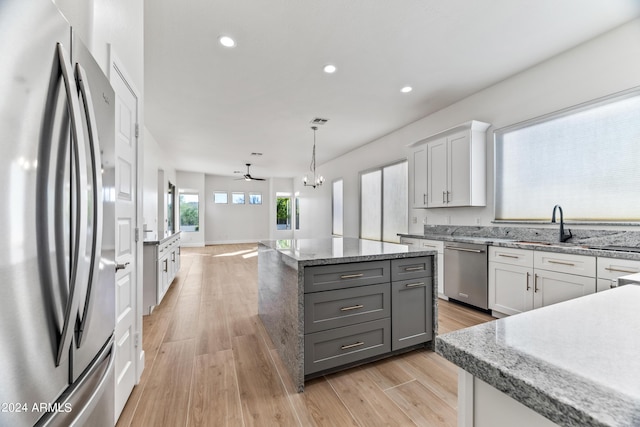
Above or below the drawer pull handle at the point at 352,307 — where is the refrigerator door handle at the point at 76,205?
above

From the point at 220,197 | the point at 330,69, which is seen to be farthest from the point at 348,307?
the point at 220,197

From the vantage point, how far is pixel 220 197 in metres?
11.0

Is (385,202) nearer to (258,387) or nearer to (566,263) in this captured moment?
(566,263)

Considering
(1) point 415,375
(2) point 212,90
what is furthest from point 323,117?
(1) point 415,375

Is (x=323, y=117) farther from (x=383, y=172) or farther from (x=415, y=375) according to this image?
(x=415, y=375)

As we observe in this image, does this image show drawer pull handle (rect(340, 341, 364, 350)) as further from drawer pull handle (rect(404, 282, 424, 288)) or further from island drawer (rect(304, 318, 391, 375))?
drawer pull handle (rect(404, 282, 424, 288))

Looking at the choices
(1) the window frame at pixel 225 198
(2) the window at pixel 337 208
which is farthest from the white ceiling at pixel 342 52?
(1) the window frame at pixel 225 198

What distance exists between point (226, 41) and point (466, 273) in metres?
3.82

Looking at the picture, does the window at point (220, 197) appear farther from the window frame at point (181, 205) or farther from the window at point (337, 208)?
the window at point (337, 208)

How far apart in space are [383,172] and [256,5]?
4217mm

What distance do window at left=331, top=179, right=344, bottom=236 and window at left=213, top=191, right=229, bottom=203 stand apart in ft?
17.1

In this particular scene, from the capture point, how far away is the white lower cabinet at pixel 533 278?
238 cm

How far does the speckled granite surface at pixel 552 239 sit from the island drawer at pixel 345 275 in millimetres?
A: 1782

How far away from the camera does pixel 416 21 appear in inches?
93.8
